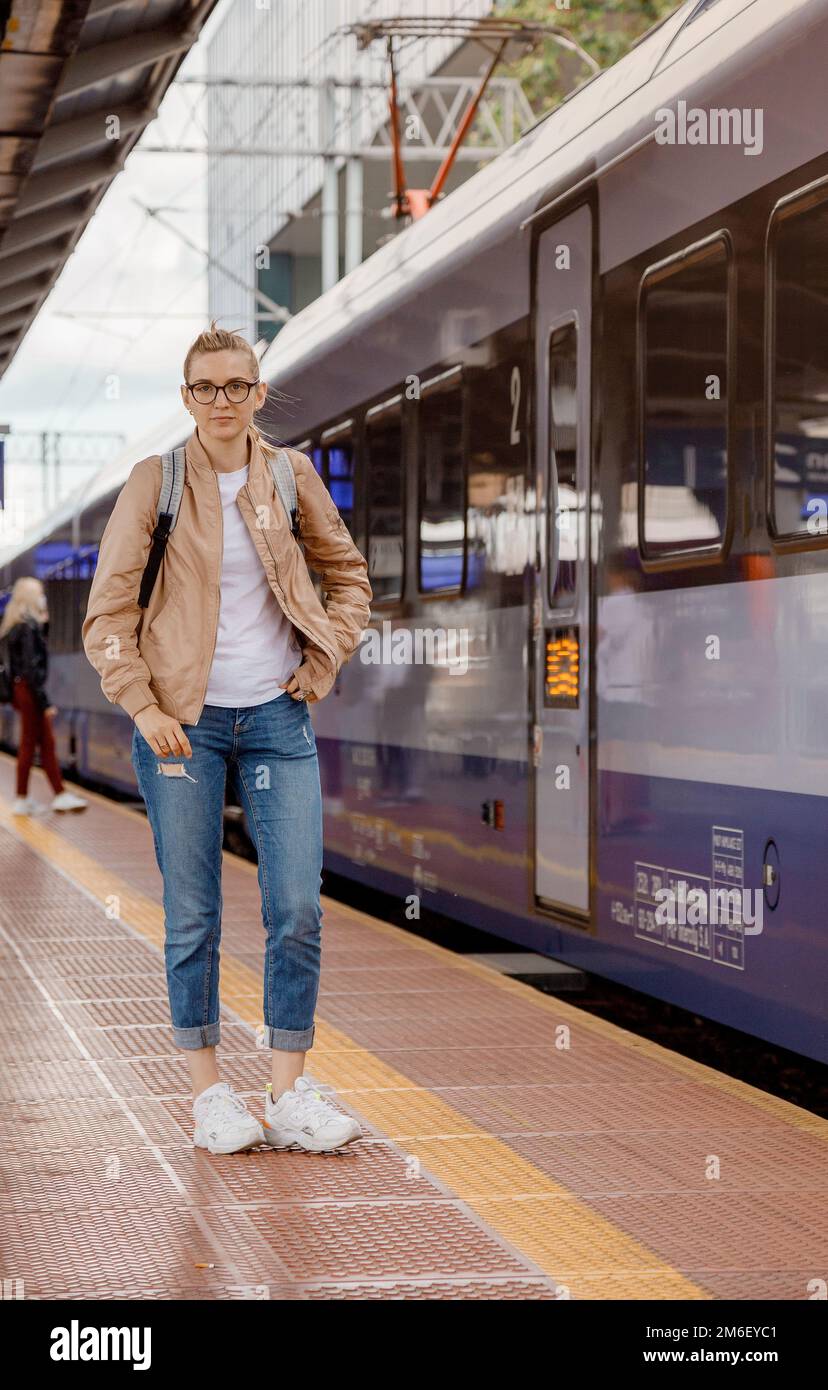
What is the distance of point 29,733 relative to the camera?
16.0 meters

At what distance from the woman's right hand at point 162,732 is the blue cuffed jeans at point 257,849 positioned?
0.32ft

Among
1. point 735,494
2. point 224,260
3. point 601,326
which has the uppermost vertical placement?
point 224,260

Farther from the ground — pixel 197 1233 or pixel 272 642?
pixel 272 642

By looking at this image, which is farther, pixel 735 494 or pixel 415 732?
pixel 415 732

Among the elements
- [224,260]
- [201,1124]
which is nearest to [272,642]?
[201,1124]

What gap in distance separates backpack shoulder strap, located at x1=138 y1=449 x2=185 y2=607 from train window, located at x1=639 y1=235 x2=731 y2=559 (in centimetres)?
185

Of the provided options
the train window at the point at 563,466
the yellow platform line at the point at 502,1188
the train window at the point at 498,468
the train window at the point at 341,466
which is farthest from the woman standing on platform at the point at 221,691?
the train window at the point at 341,466

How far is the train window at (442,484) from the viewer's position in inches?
360

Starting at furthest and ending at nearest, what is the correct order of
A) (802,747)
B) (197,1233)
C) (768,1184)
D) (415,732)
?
(415,732)
(802,747)
(768,1184)
(197,1233)

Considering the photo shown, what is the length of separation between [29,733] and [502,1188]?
11.6 meters

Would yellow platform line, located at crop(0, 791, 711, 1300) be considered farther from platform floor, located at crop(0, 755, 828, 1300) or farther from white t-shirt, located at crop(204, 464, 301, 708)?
white t-shirt, located at crop(204, 464, 301, 708)
